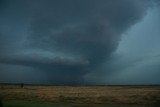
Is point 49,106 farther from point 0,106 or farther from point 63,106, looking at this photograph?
point 0,106

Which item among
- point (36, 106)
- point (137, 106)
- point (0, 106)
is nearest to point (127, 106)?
point (137, 106)

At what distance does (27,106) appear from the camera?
46.8 metres

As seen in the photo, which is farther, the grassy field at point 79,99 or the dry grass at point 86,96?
the dry grass at point 86,96

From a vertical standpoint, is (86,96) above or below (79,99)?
above

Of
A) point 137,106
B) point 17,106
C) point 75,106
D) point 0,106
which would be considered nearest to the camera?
point 0,106

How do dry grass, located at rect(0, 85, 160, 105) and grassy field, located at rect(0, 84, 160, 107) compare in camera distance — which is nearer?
grassy field, located at rect(0, 84, 160, 107)

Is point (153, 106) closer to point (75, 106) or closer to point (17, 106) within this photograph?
point (75, 106)

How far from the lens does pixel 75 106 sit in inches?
1971

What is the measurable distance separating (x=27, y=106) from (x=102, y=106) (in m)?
12.3

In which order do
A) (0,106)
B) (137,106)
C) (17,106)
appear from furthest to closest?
(137,106), (17,106), (0,106)

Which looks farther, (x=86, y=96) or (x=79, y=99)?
(x=86, y=96)

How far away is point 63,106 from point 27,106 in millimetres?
5648

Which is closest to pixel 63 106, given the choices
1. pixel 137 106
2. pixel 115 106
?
pixel 115 106

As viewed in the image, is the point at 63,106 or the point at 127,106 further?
the point at 127,106
